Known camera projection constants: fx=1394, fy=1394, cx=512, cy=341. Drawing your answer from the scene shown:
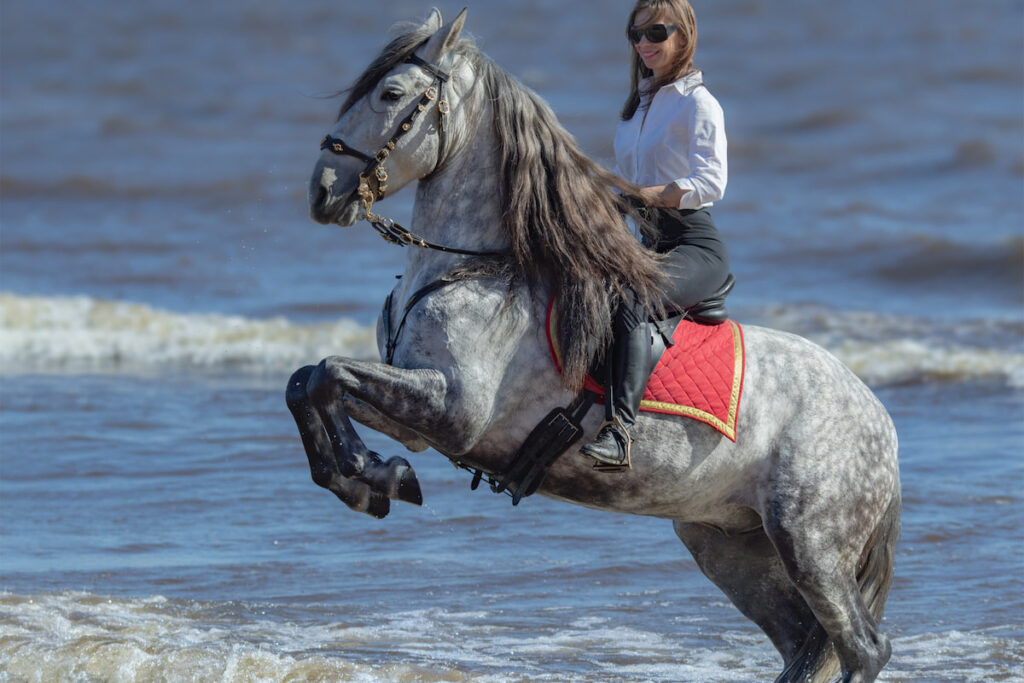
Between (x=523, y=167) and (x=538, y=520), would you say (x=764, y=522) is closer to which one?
(x=523, y=167)

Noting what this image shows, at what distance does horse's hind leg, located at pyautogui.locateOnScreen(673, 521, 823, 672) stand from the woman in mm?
883

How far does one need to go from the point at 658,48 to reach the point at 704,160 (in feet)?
1.31

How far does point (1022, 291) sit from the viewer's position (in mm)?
14156

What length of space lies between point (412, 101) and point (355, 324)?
8470 millimetres

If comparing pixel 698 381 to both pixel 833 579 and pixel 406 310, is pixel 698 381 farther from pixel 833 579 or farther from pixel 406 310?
pixel 406 310

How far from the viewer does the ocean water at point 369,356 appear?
18.7 ft

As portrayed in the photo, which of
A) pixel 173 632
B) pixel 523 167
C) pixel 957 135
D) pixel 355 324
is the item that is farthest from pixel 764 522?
pixel 957 135

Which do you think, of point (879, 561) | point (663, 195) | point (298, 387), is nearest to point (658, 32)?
point (663, 195)

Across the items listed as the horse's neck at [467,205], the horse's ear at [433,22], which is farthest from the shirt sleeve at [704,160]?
the horse's ear at [433,22]

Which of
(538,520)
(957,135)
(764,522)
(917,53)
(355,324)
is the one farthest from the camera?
(917,53)

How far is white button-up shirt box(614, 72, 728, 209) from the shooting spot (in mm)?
4254

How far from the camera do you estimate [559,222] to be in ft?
13.7

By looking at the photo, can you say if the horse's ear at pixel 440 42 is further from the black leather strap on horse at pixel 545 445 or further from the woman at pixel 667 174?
the black leather strap on horse at pixel 545 445

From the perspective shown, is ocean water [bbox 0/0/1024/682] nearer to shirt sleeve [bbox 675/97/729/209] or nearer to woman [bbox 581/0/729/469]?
woman [bbox 581/0/729/469]
